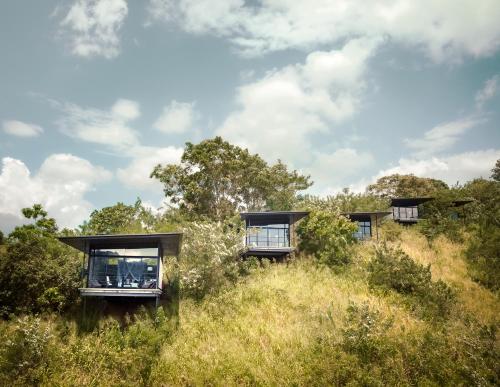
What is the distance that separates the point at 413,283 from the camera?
2178 centimetres

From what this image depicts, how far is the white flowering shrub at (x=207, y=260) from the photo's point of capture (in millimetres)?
23500

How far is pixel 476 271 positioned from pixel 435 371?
13.5 m

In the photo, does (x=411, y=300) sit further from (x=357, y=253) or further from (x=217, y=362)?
(x=217, y=362)

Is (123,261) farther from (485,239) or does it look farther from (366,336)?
(485,239)

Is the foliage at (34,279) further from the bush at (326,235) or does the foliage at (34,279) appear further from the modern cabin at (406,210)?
the modern cabin at (406,210)

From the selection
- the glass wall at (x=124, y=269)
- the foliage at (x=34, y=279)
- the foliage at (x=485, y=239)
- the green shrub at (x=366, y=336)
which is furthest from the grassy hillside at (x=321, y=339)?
the foliage at (x=34, y=279)

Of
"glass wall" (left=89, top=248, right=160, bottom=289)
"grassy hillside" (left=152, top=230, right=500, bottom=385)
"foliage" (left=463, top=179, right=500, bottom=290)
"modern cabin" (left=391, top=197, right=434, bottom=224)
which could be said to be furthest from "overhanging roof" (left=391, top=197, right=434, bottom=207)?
"glass wall" (left=89, top=248, right=160, bottom=289)

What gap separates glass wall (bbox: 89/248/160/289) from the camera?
21.3 m

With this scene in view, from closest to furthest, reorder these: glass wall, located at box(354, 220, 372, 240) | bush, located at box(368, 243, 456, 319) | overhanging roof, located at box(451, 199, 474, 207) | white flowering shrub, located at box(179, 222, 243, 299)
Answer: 1. bush, located at box(368, 243, 456, 319)
2. white flowering shrub, located at box(179, 222, 243, 299)
3. glass wall, located at box(354, 220, 372, 240)
4. overhanging roof, located at box(451, 199, 474, 207)

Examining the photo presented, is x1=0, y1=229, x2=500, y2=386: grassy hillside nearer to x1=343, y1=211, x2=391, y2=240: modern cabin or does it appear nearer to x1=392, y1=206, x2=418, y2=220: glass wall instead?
x1=343, y1=211, x2=391, y2=240: modern cabin

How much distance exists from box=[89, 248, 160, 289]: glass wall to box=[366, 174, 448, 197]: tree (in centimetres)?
4805

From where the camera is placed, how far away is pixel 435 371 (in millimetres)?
14648

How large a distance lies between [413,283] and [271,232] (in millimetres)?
11805

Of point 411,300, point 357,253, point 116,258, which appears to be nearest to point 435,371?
point 411,300
